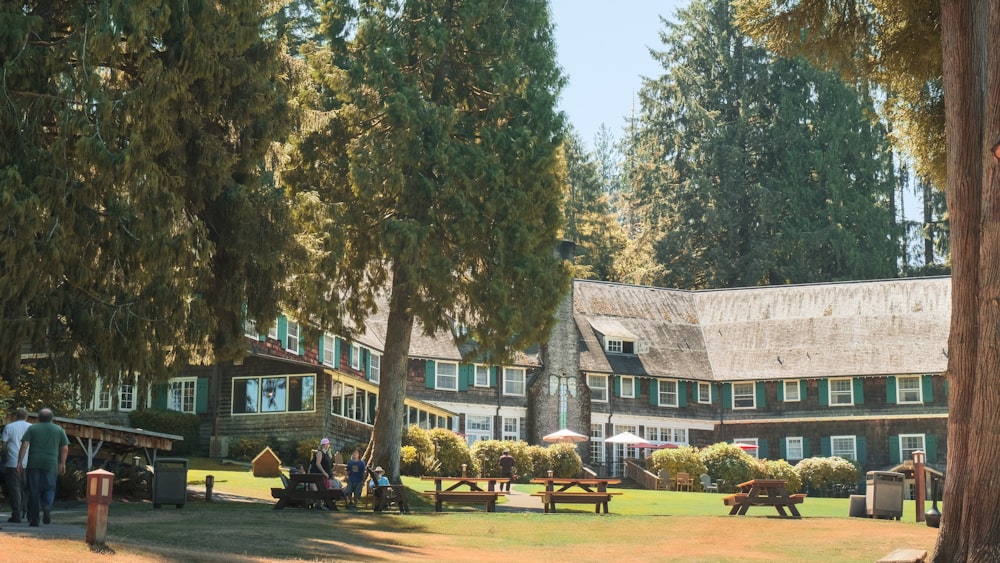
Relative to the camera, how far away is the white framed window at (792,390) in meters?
53.1

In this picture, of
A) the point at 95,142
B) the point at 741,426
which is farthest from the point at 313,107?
the point at 741,426

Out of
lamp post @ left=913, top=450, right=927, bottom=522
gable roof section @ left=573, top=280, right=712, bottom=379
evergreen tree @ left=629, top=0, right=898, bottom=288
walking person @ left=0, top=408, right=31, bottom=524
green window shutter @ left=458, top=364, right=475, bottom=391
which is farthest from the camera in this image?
evergreen tree @ left=629, top=0, right=898, bottom=288

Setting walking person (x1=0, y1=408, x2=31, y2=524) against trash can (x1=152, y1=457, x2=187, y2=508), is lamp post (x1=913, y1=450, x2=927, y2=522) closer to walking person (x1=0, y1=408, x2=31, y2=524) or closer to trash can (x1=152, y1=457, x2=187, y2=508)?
trash can (x1=152, y1=457, x2=187, y2=508)

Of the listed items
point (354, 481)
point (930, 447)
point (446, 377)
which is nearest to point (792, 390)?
point (930, 447)

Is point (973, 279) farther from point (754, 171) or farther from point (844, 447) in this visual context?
point (754, 171)

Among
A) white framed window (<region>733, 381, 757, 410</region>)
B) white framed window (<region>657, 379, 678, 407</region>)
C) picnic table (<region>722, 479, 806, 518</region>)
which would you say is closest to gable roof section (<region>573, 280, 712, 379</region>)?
white framed window (<region>657, 379, 678, 407</region>)

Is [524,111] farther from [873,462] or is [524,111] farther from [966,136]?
[873,462]

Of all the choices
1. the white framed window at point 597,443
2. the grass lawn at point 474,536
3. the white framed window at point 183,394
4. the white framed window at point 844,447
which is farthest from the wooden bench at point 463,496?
the white framed window at point 844,447

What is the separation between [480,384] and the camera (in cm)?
5081

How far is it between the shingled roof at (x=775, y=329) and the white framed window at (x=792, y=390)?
58 cm

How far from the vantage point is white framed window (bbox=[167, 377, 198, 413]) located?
1574 inches

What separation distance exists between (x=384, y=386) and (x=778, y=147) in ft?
148

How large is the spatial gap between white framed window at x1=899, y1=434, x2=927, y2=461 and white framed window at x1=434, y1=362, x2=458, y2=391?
1793 centimetres

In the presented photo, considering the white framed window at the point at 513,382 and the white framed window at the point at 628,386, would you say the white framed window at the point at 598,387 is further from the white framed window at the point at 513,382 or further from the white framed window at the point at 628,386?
the white framed window at the point at 513,382
